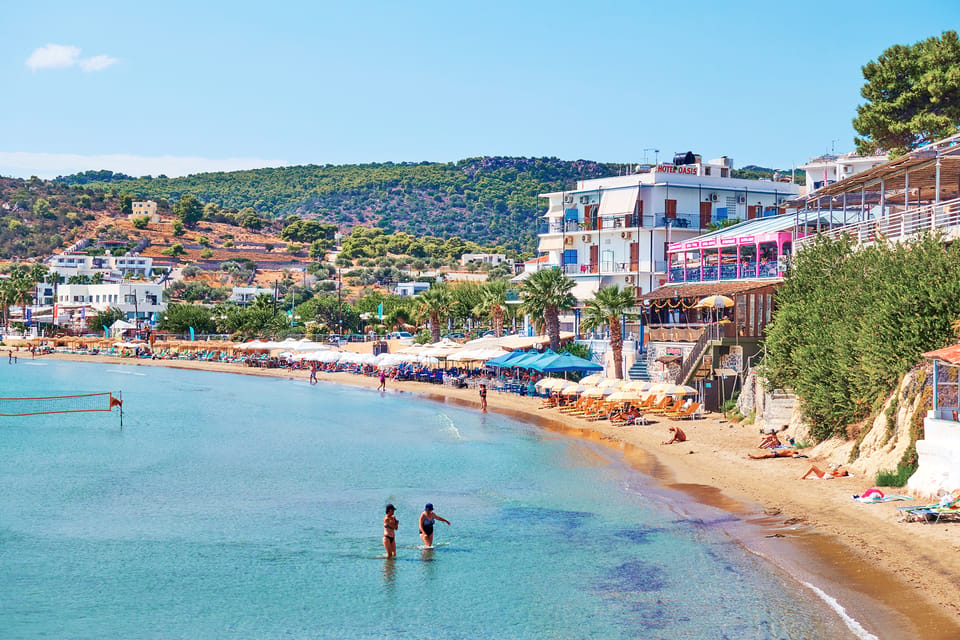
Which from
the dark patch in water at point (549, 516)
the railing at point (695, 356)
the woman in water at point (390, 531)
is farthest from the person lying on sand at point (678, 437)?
the woman in water at point (390, 531)

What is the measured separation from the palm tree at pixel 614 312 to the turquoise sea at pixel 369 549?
829 centimetres

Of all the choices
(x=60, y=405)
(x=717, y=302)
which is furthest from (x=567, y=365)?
(x=60, y=405)

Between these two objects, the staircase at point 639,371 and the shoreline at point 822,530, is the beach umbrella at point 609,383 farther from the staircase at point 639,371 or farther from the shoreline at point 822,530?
the shoreline at point 822,530

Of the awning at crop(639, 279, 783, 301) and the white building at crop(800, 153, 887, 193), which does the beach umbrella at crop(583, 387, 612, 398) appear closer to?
the awning at crop(639, 279, 783, 301)

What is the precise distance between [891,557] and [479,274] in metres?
160

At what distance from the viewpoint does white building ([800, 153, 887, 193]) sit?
74000mm

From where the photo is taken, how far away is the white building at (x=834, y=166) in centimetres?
7400

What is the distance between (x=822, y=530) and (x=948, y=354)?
4.94 meters

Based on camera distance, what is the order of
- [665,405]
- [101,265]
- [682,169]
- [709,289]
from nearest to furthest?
[665,405]
[709,289]
[682,169]
[101,265]

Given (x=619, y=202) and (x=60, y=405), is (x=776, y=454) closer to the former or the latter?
(x=619, y=202)

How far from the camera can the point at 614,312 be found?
177 ft

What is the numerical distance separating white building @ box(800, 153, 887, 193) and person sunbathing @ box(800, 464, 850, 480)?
45.1m

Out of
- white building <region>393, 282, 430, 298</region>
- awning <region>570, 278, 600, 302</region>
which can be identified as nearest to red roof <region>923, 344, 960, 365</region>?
awning <region>570, 278, 600, 302</region>

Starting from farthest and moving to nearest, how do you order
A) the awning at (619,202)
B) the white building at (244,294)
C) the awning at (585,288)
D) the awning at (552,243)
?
the white building at (244,294), the awning at (552,243), the awning at (585,288), the awning at (619,202)
